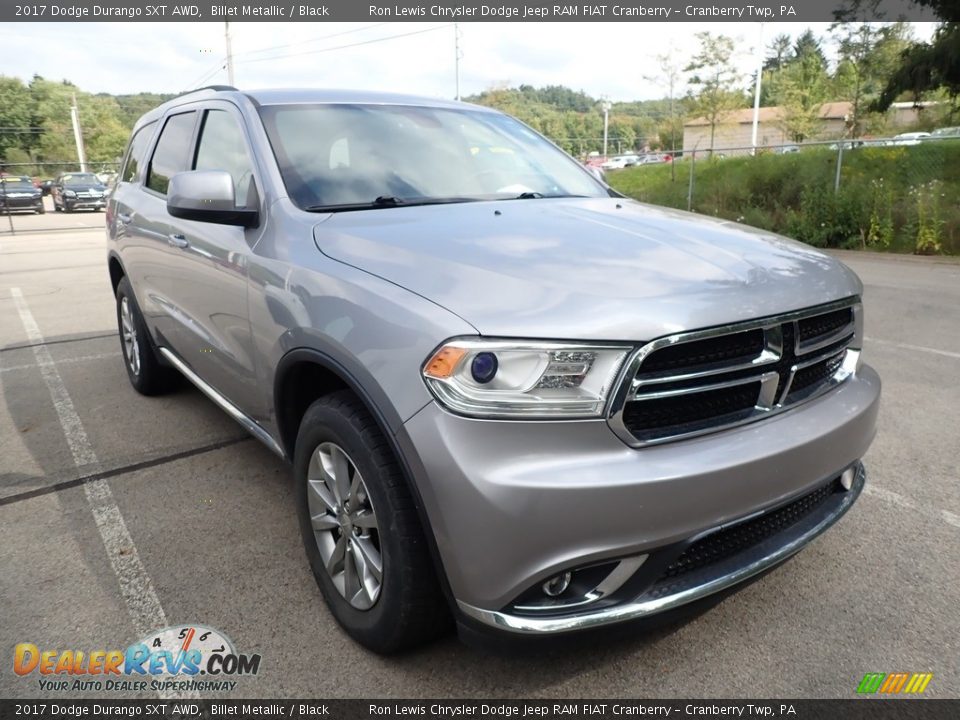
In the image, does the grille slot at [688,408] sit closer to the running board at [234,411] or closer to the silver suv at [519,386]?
the silver suv at [519,386]

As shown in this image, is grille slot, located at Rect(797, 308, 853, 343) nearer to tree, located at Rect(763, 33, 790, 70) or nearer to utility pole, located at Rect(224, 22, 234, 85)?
utility pole, located at Rect(224, 22, 234, 85)

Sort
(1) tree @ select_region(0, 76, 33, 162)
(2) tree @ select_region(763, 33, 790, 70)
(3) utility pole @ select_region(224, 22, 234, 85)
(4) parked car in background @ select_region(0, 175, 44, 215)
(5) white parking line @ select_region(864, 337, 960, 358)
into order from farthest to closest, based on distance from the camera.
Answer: (2) tree @ select_region(763, 33, 790, 70), (1) tree @ select_region(0, 76, 33, 162), (3) utility pole @ select_region(224, 22, 234, 85), (4) parked car in background @ select_region(0, 175, 44, 215), (5) white parking line @ select_region(864, 337, 960, 358)

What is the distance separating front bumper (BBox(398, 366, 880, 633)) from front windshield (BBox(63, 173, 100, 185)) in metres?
32.6

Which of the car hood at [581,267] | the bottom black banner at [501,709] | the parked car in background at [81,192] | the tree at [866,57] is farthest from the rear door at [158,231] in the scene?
the parked car in background at [81,192]

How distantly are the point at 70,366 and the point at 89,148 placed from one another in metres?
66.7

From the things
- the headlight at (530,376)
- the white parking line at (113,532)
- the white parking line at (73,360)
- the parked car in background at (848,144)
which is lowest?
the white parking line at (73,360)

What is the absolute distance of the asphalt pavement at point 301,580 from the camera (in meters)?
2.23

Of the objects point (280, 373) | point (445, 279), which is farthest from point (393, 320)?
point (280, 373)

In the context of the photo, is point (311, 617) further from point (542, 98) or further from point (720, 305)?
point (542, 98)

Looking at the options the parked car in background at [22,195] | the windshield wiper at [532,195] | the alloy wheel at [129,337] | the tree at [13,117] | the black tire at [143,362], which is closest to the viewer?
the windshield wiper at [532,195]

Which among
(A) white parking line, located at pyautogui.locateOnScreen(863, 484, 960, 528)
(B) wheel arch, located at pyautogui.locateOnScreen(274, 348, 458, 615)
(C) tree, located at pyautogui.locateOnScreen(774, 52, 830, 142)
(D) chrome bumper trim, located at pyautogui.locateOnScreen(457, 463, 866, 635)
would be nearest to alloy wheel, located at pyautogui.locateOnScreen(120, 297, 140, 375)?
(B) wheel arch, located at pyautogui.locateOnScreen(274, 348, 458, 615)

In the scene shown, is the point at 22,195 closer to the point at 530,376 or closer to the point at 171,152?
the point at 171,152

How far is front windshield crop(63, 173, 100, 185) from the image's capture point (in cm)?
2923

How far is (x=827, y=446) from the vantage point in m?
2.18
